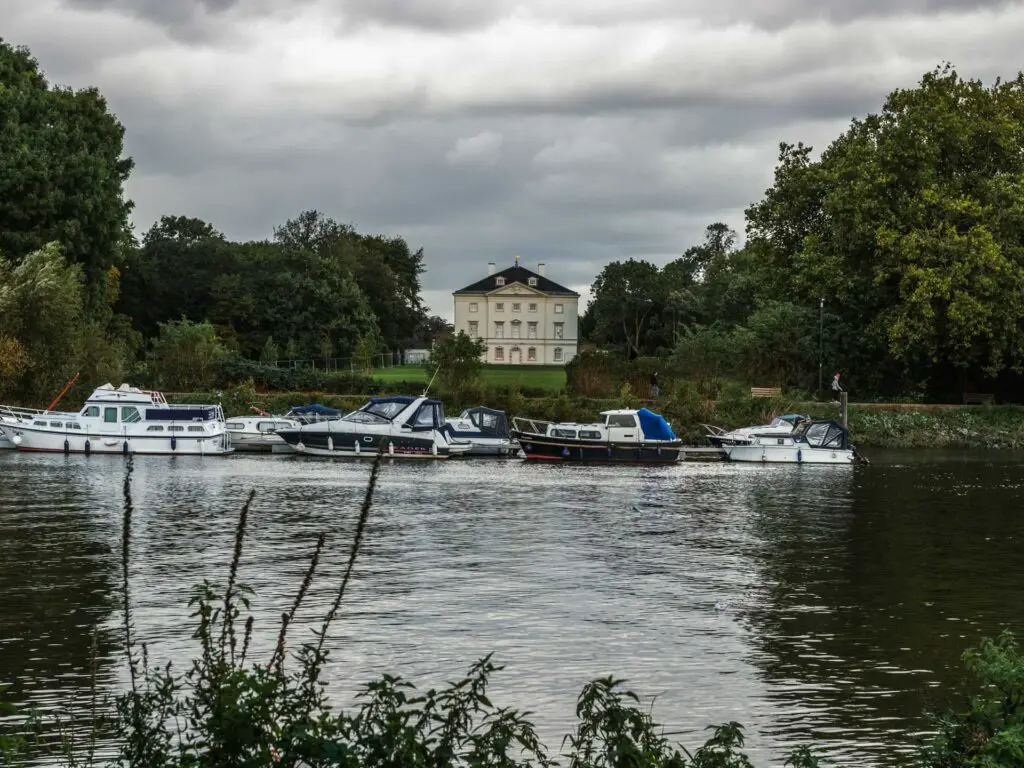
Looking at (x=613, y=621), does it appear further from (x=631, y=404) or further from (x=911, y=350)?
(x=911, y=350)

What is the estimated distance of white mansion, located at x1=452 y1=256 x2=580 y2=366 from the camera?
17362 cm

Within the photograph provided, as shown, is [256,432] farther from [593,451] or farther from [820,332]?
[820,332]

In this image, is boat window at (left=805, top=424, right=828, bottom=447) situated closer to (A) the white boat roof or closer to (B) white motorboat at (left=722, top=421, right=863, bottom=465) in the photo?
(B) white motorboat at (left=722, top=421, right=863, bottom=465)

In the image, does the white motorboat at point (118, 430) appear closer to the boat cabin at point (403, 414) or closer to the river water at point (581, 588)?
the boat cabin at point (403, 414)

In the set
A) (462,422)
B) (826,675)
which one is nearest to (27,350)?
(462,422)

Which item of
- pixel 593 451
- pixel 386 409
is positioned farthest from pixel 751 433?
pixel 386 409

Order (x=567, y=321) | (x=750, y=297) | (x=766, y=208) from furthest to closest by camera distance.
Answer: (x=567, y=321), (x=750, y=297), (x=766, y=208)

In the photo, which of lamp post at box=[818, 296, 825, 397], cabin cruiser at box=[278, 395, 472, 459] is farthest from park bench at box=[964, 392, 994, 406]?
cabin cruiser at box=[278, 395, 472, 459]

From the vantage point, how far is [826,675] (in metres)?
16.3

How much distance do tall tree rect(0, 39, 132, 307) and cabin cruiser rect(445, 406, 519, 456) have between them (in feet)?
80.4

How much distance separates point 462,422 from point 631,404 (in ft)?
39.6

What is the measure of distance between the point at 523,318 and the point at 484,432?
372ft

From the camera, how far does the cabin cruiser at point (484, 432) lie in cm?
6030

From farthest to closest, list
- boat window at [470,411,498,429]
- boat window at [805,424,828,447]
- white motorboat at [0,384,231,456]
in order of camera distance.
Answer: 1. boat window at [470,411,498,429]
2. boat window at [805,424,828,447]
3. white motorboat at [0,384,231,456]
